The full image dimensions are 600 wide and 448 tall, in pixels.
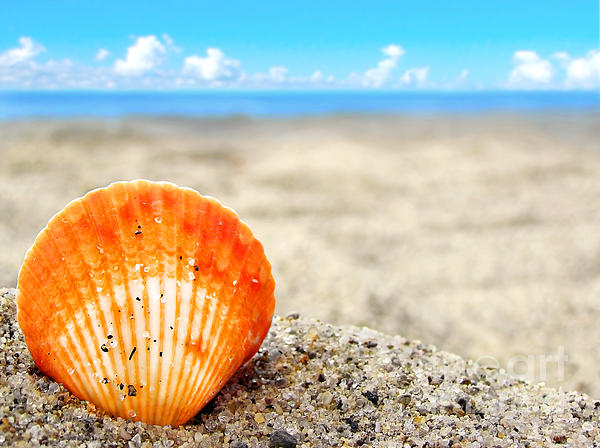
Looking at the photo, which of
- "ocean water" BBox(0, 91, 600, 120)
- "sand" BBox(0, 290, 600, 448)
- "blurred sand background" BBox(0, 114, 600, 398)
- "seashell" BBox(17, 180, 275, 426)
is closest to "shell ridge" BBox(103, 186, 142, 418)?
"seashell" BBox(17, 180, 275, 426)

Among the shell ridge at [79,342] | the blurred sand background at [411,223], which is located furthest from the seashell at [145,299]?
the blurred sand background at [411,223]

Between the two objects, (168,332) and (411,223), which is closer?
(168,332)

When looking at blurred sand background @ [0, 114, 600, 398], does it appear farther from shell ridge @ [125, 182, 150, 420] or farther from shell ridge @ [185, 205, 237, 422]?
shell ridge @ [185, 205, 237, 422]

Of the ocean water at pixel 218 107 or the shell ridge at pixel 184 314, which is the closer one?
the shell ridge at pixel 184 314

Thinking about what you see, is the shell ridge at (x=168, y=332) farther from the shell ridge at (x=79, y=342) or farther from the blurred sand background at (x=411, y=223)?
the blurred sand background at (x=411, y=223)

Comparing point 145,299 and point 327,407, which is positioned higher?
point 145,299

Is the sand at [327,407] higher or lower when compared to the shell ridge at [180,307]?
lower

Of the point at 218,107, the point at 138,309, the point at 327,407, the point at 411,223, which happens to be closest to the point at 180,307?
the point at 138,309

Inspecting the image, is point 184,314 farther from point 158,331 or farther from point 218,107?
point 218,107
